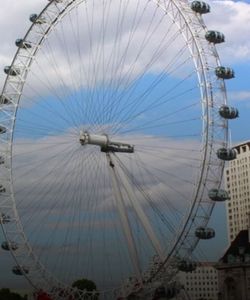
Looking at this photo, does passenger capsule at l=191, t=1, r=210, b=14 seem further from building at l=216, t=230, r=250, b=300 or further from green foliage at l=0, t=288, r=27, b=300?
green foliage at l=0, t=288, r=27, b=300

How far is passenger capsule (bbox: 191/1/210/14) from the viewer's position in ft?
128

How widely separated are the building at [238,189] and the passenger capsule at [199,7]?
8426cm

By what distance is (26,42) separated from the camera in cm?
4534

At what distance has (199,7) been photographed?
128ft

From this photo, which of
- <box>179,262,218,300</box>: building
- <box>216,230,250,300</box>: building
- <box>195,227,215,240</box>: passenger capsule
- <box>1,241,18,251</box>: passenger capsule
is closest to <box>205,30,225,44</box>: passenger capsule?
<box>195,227,215,240</box>: passenger capsule

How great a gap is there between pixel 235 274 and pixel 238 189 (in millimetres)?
52928

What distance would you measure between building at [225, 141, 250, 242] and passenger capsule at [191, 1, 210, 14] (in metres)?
84.3

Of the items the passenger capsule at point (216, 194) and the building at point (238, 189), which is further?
the building at point (238, 189)

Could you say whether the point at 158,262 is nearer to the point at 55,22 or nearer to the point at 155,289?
the point at 155,289

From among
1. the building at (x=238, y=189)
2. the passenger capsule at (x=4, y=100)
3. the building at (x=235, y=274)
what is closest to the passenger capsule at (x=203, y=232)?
the passenger capsule at (x=4, y=100)

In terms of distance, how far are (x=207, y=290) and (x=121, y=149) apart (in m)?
122

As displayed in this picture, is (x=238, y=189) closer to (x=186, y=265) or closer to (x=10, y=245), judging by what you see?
(x=10, y=245)

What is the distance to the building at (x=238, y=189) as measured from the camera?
4920 inches

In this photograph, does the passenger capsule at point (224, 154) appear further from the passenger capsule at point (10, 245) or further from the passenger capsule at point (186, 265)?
the passenger capsule at point (10, 245)
